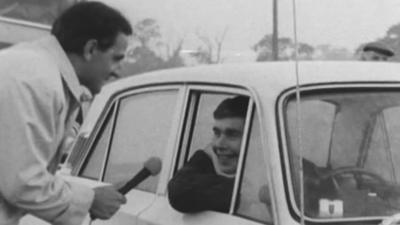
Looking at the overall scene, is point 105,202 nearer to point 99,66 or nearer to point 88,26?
point 99,66

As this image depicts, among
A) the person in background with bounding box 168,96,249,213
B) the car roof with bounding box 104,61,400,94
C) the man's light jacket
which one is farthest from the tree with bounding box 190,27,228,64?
the man's light jacket

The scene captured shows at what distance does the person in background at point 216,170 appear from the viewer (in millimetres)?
3803

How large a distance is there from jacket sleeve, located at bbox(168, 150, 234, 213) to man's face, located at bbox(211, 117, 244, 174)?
2.6 inches

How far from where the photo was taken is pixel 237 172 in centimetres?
374

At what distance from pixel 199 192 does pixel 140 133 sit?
0.98 metres

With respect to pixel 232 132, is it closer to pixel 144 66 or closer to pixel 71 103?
pixel 71 103

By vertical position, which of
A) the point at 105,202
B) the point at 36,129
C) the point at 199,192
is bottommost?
the point at 105,202

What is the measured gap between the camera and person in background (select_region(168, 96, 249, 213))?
3.80 meters

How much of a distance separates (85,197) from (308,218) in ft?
2.44

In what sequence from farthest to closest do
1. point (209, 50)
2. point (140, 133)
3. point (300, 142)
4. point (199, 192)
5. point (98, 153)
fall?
point (98, 153) < point (209, 50) < point (140, 133) < point (199, 192) < point (300, 142)

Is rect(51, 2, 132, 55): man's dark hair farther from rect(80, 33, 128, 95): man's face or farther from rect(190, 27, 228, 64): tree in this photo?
rect(190, 27, 228, 64): tree

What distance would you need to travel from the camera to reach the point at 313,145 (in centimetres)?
365

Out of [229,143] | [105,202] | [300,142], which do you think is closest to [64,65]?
[105,202]

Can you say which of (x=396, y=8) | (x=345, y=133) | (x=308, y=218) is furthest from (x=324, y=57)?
(x=308, y=218)
